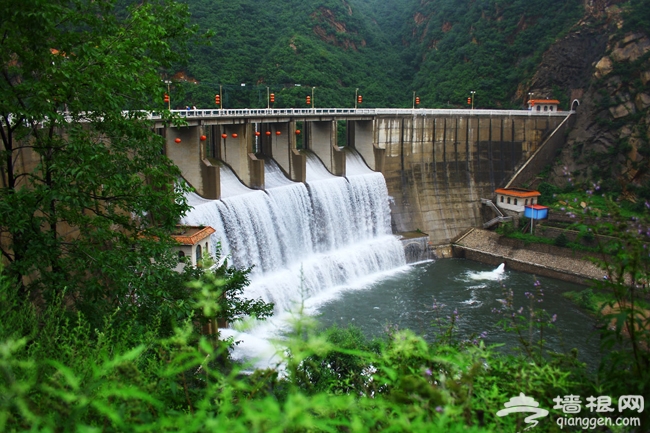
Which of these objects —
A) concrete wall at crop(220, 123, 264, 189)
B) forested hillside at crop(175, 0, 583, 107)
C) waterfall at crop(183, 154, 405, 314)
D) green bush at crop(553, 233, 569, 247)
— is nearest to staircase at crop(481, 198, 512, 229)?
green bush at crop(553, 233, 569, 247)

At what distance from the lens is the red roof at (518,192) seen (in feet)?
127

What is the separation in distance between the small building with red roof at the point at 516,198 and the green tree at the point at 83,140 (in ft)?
105

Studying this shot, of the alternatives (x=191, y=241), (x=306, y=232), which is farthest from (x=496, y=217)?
(x=191, y=241)

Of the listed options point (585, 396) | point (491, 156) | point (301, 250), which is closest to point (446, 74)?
point (491, 156)

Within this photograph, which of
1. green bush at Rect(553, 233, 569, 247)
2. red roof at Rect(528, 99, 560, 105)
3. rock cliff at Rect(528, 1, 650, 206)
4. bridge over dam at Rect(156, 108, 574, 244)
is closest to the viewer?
bridge over dam at Rect(156, 108, 574, 244)

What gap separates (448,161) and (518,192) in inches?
201

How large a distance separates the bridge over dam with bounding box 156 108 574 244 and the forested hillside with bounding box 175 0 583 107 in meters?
11.2

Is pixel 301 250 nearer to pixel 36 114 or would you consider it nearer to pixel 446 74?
pixel 36 114

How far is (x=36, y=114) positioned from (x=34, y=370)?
4.96 metres

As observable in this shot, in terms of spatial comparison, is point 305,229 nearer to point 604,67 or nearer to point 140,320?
point 140,320

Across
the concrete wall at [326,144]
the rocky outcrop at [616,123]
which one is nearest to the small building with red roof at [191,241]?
the concrete wall at [326,144]

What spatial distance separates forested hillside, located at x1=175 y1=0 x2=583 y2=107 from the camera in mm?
53062

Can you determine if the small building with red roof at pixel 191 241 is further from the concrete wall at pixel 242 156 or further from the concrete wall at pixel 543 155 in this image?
the concrete wall at pixel 543 155

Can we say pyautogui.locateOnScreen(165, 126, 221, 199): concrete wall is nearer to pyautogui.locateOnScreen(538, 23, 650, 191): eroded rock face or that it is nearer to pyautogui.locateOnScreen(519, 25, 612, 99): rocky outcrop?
pyautogui.locateOnScreen(538, 23, 650, 191): eroded rock face
